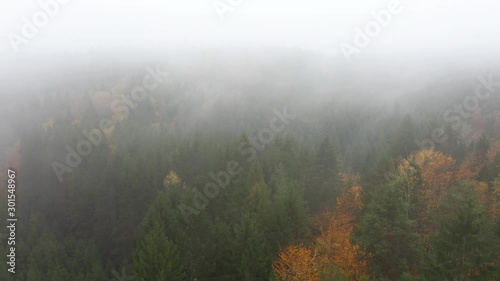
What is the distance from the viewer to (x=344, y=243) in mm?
31406

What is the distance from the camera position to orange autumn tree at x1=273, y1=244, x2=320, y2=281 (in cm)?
2628

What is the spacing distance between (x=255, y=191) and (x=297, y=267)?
18.2 meters

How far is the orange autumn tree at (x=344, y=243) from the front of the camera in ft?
89.4

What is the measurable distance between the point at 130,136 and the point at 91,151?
874 inches

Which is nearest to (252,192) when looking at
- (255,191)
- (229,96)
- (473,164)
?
(255,191)

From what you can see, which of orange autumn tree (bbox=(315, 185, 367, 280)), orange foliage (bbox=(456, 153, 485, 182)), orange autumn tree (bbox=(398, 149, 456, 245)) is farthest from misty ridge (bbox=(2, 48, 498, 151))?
orange autumn tree (bbox=(315, 185, 367, 280))

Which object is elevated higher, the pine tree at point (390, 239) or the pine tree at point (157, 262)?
the pine tree at point (157, 262)

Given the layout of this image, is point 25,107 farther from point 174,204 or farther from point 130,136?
point 174,204

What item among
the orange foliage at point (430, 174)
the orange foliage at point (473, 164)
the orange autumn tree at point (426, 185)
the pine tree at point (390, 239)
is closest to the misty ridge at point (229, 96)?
the orange foliage at point (473, 164)

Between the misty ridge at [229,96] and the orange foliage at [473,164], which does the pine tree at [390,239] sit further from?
the misty ridge at [229,96]

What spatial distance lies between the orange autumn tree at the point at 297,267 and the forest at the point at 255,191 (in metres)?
0.10

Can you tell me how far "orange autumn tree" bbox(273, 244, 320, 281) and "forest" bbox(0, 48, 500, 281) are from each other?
10 cm

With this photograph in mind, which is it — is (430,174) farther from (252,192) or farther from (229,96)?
(229,96)

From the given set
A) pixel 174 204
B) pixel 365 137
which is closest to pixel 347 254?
pixel 174 204
